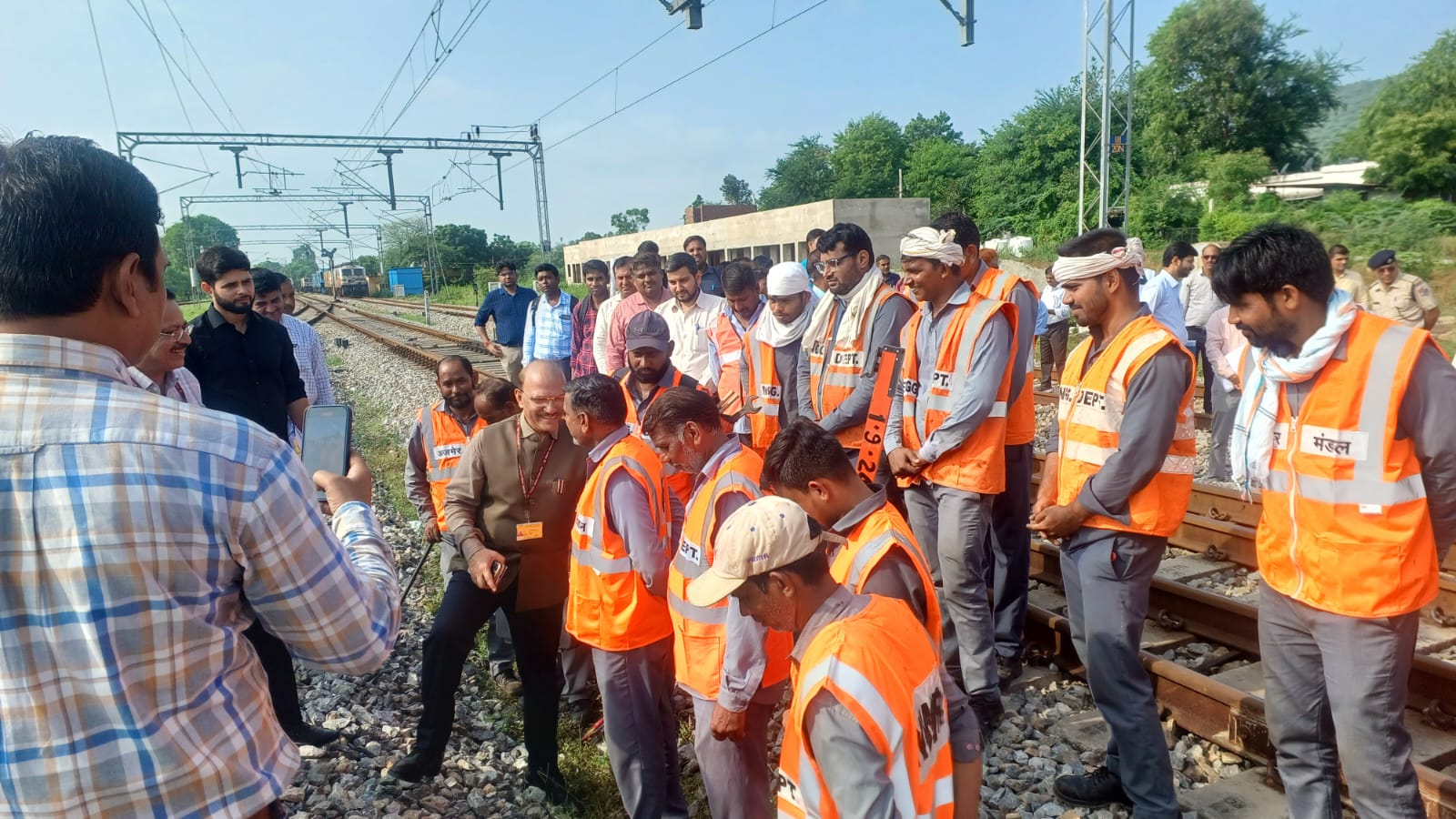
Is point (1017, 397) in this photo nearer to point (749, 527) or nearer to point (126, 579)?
point (749, 527)

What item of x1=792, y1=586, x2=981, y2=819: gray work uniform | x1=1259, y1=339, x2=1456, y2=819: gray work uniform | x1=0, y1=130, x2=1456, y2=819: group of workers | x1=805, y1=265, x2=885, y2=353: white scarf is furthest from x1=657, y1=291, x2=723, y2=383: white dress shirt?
x1=792, y1=586, x2=981, y2=819: gray work uniform

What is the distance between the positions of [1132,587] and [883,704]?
75.4 inches

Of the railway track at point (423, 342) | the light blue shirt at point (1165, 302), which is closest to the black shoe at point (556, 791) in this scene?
the light blue shirt at point (1165, 302)

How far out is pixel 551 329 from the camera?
8875 mm

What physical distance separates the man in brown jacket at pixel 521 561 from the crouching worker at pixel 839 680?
6.07ft

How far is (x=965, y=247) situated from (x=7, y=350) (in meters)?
4.07

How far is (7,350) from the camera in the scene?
1.38 meters

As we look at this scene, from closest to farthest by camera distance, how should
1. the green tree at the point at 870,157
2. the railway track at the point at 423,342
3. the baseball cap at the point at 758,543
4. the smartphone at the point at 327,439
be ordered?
the smartphone at the point at 327,439 → the baseball cap at the point at 758,543 → the railway track at the point at 423,342 → the green tree at the point at 870,157

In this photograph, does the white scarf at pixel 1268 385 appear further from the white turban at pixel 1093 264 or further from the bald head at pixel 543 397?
the bald head at pixel 543 397

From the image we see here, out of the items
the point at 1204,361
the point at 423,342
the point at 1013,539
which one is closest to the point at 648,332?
the point at 1013,539

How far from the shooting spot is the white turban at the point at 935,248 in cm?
426

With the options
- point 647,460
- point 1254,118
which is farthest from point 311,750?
point 1254,118

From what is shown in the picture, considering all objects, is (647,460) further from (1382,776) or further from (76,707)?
(1382,776)

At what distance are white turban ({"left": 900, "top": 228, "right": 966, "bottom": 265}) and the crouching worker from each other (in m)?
2.45
